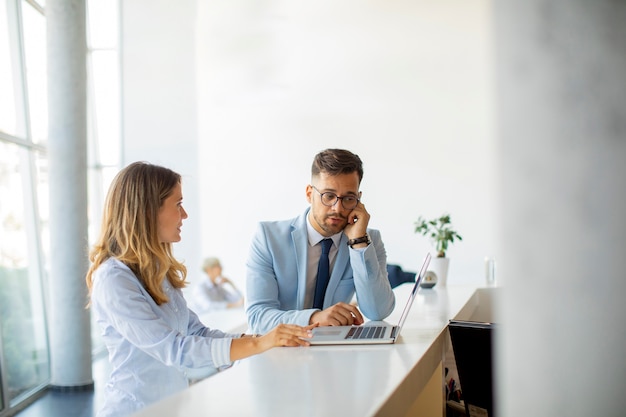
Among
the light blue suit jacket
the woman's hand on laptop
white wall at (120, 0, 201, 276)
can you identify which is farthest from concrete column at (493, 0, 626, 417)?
white wall at (120, 0, 201, 276)

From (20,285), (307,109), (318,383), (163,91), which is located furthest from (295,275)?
(163,91)

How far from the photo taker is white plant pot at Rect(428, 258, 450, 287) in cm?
496

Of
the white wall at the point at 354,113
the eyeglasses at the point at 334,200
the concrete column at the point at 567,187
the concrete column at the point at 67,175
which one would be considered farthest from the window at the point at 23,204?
the concrete column at the point at 567,187

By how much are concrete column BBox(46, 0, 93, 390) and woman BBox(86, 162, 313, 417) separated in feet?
12.7

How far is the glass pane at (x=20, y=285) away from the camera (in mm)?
5711

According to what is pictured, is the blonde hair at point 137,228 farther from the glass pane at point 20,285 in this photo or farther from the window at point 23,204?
the glass pane at point 20,285

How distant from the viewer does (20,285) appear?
20.0 ft

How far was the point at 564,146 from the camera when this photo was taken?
732 millimetres

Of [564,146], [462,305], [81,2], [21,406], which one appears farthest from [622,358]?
[81,2]

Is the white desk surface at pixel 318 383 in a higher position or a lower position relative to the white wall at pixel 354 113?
lower

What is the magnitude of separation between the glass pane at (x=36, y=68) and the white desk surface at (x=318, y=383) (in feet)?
16.7

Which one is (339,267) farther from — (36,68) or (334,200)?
(36,68)

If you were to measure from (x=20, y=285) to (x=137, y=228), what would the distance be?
14.5ft

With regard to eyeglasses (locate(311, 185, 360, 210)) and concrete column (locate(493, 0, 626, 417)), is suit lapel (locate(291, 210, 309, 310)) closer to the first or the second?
eyeglasses (locate(311, 185, 360, 210))
